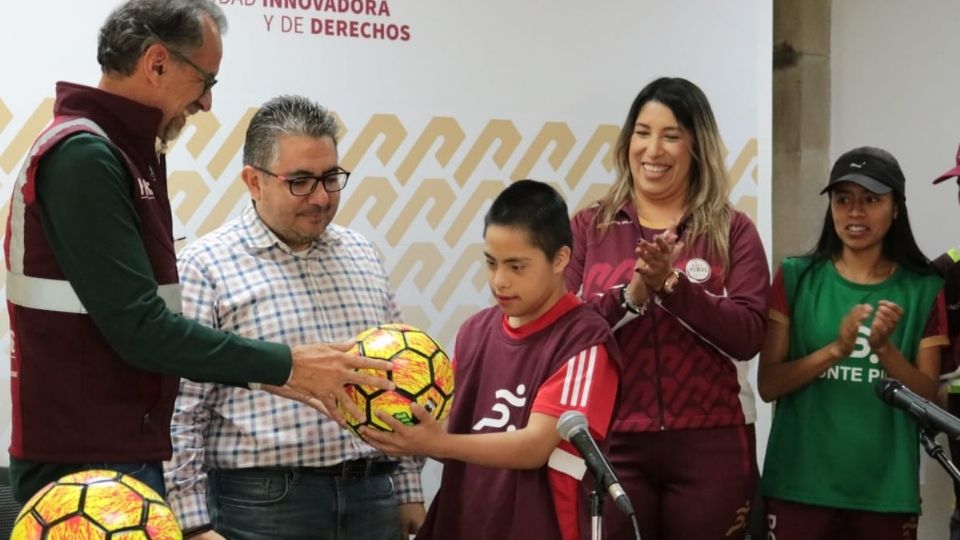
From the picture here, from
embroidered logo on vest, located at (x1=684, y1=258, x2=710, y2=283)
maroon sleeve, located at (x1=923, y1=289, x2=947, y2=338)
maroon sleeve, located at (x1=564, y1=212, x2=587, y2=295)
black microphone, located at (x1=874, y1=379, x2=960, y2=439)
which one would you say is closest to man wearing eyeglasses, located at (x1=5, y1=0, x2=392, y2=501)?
maroon sleeve, located at (x1=564, y1=212, x2=587, y2=295)

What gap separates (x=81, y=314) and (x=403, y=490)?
1.21 m

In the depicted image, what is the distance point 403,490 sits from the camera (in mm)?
3312

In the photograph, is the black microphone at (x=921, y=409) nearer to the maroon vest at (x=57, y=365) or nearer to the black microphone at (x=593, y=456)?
the black microphone at (x=593, y=456)

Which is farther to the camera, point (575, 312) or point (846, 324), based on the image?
point (846, 324)

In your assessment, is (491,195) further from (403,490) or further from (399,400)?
(399,400)

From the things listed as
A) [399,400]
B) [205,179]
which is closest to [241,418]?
[399,400]

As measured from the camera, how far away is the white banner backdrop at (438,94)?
3.71m

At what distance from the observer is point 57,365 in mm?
2410

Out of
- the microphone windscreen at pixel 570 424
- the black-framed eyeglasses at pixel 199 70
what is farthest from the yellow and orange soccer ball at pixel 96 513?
the black-framed eyeglasses at pixel 199 70

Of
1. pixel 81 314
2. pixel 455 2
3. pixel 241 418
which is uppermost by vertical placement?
pixel 455 2

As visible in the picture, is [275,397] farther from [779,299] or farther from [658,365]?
[779,299]

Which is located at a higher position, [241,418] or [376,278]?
[376,278]

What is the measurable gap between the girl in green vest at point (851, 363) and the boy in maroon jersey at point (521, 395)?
1.16 meters

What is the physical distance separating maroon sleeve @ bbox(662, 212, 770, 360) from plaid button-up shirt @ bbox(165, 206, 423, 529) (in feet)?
2.96
